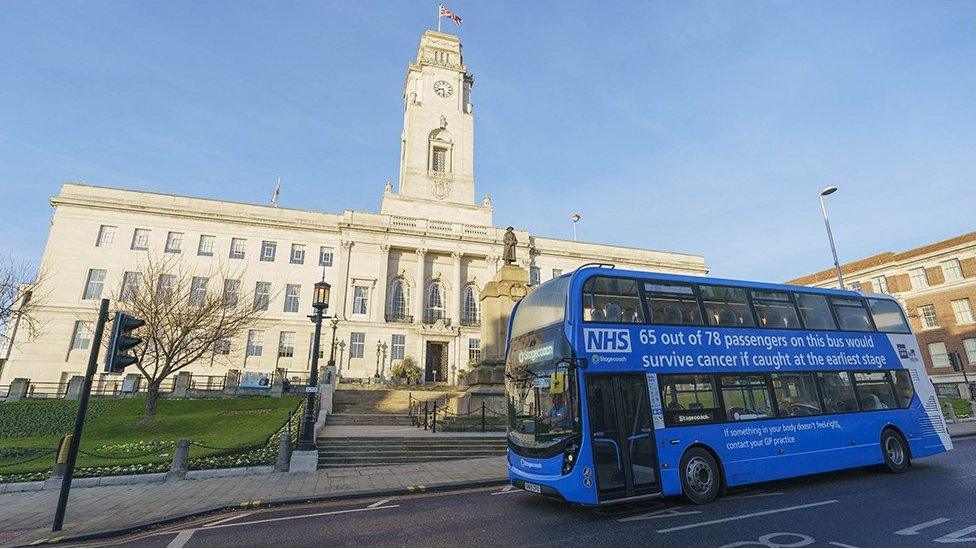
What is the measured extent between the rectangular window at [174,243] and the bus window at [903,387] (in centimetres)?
4612

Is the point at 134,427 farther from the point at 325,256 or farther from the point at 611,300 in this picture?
the point at 325,256

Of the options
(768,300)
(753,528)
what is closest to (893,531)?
(753,528)

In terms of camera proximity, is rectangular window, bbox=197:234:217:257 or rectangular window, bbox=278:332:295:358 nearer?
rectangular window, bbox=278:332:295:358

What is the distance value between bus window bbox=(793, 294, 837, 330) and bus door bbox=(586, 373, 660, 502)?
17.4ft

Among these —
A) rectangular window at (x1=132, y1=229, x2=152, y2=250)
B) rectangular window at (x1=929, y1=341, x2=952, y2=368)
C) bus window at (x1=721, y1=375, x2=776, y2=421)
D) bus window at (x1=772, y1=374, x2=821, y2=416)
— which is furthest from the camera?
rectangular window at (x1=132, y1=229, x2=152, y2=250)

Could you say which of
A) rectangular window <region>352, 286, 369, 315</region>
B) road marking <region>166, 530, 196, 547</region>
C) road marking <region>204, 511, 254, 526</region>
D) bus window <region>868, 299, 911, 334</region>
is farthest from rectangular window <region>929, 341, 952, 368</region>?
road marking <region>166, 530, 196, 547</region>

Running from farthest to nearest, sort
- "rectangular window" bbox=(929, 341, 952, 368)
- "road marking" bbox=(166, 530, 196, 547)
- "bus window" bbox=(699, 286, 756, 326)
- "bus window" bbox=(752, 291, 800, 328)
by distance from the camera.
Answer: "rectangular window" bbox=(929, 341, 952, 368) < "bus window" bbox=(752, 291, 800, 328) < "bus window" bbox=(699, 286, 756, 326) < "road marking" bbox=(166, 530, 196, 547)

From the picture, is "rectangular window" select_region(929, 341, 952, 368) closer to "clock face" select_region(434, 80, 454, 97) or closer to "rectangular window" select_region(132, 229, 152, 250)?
"clock face" select_region(434, 80, 454, 97)

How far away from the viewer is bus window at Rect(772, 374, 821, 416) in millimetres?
9156

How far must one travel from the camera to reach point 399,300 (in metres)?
42.3

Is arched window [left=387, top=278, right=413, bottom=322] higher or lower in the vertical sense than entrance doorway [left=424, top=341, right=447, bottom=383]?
higher

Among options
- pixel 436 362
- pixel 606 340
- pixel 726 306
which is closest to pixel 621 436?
pixel 606 340

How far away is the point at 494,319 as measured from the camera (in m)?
20.2

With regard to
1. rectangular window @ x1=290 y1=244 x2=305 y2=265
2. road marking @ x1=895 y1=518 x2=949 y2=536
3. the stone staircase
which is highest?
rectangular window @ x1=290 y1=244 x2=305 y2=265
